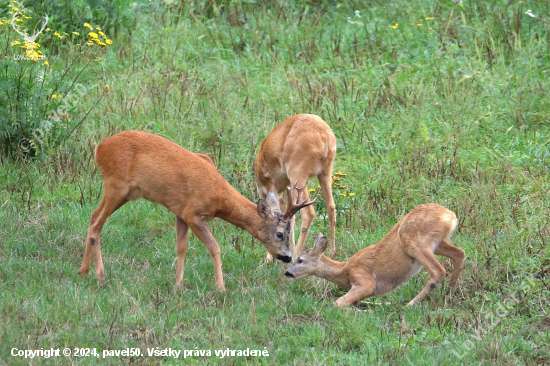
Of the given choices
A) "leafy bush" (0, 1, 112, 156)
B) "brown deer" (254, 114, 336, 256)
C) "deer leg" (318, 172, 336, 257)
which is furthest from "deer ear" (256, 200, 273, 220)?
"leafy bush" (0, 1, 112, 156)

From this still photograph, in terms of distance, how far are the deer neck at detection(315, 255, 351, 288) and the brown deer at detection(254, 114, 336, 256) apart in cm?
72

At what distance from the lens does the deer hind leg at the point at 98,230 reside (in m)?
6.98

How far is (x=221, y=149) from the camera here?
382 inches

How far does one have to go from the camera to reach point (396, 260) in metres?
6.93

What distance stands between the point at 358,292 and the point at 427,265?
683mm

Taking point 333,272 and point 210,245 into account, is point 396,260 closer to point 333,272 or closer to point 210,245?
point 333,272

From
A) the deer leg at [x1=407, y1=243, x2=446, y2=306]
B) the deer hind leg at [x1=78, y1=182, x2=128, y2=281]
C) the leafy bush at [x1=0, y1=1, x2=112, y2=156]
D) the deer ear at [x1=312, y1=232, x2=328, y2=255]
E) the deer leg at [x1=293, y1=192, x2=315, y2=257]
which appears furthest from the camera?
the leafy bush at [x1=0, y1=1, x2=112, y2=156]

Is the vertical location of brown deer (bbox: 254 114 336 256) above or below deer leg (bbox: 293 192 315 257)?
above

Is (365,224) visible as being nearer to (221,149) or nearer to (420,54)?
(221,149)

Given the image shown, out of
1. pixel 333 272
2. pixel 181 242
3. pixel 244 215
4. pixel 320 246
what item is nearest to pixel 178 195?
pixel 181 242

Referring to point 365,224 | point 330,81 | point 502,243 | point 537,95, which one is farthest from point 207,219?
point 537,95

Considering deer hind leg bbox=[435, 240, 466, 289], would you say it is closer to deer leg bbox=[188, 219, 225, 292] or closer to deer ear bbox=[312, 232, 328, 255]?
deer ear bbox=[312, 232, 328, 255]

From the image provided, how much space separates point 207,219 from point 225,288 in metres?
0.72

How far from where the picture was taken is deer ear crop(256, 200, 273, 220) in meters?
7.19
